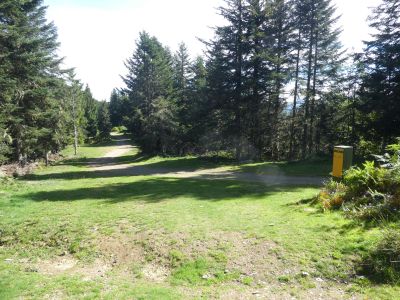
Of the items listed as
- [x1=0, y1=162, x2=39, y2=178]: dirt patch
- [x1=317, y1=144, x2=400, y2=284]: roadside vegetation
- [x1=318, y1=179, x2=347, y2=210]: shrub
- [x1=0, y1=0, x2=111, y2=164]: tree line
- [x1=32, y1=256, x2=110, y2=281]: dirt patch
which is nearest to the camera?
[x1=317, y1=144, x2=400, y2=284]: roadside vegetation

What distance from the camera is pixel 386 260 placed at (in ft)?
18.5

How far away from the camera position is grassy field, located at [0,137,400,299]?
5.75 metres

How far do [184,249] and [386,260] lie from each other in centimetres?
398

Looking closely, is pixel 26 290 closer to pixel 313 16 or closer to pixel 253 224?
pixel 253 224

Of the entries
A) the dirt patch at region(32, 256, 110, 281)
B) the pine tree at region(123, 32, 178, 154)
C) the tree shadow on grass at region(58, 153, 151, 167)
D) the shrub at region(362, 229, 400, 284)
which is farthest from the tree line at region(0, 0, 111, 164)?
the shrub at region(362, 229, 400, 284)

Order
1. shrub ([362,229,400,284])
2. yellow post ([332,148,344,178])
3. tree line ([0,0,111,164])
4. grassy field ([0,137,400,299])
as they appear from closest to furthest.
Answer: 1. shrub ([362,229,400,284])
2. grassy field ([0,137,400,299])
3. yellow post ([332,148,344,178])
4. tree line ([0,0,111,164])

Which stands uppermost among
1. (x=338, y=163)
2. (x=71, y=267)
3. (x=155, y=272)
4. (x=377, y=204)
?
(x=338, y=163)

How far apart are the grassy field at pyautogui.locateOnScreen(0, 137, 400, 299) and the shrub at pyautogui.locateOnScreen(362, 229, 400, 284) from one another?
0.68 feet

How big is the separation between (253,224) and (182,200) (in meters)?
4.09

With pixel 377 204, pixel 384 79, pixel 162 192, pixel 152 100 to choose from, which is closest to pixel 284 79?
pixel 384 79

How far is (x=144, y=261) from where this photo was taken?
281 inches

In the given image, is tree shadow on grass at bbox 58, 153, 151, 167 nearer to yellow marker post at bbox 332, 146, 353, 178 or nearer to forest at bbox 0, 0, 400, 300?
forest at bbox 0, 0, 400, 300

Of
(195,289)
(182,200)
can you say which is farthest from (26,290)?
(182,200)

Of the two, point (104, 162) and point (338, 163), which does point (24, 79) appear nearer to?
point (104, 162)
